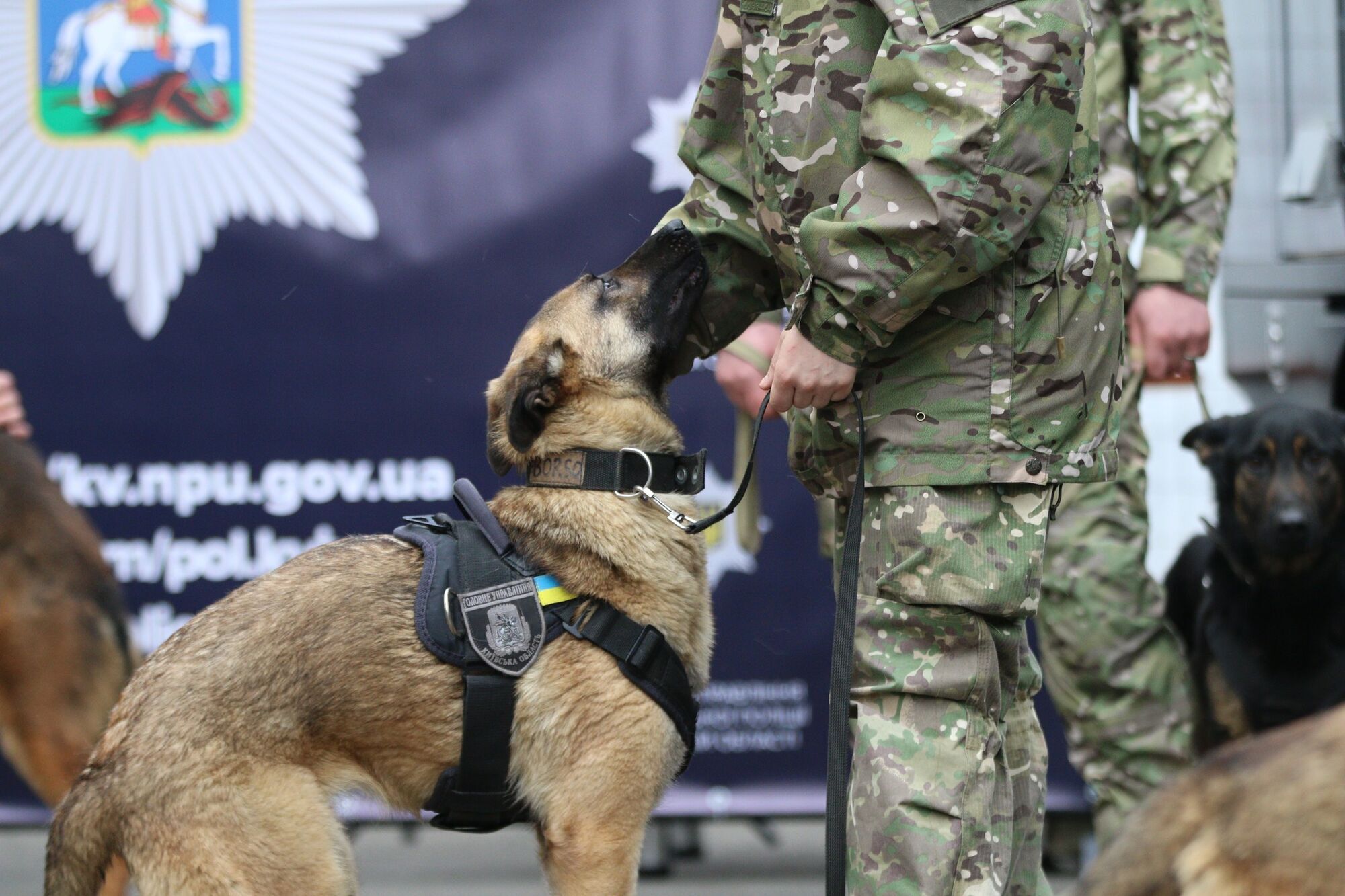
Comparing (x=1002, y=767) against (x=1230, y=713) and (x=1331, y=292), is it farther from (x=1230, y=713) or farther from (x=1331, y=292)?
(x=1331, y=292)

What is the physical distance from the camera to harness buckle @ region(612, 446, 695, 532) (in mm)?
2561

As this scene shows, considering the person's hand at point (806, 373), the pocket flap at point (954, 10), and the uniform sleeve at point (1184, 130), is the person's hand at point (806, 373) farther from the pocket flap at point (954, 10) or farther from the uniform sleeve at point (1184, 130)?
the uniform sleeve at point (1184, 130)

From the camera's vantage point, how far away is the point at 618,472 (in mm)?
2566

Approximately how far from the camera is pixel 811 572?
418cm

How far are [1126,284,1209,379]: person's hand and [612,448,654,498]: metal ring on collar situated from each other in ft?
4.66

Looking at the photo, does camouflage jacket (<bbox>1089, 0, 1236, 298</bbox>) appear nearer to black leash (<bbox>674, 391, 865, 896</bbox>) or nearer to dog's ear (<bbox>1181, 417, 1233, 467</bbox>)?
dog's ear (<bbox>1181, 417, 1233, 467</bbox>)

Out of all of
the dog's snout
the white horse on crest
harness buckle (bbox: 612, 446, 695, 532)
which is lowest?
the dog's snout

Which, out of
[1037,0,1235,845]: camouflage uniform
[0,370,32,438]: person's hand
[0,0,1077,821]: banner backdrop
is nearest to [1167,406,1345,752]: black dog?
[1037,0,1235,845]: camouflage uniform

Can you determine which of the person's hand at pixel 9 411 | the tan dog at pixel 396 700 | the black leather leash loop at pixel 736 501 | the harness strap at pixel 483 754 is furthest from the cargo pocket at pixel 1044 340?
the person's hand at pixel 9 411

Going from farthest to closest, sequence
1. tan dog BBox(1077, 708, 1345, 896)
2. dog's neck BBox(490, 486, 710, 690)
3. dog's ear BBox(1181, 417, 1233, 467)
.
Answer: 1. dog's ear BBox(1181, 417, 1233, 467)
2. dog's neck BBox(490, 486, 710, 690)
3. tan dog BBox(1077, 708, 1345, 896)

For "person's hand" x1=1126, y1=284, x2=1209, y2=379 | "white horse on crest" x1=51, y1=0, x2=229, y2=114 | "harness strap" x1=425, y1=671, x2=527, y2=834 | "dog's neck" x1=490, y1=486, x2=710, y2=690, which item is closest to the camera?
"harness strap" x1=425, y1=671, x2=527, y2=834

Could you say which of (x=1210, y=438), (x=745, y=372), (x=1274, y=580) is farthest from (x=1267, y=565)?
(x=745, y=372)

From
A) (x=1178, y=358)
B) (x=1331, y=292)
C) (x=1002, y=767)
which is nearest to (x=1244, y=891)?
(x=1002, y=767)

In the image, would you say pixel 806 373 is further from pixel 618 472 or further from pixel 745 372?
pixel 745 372
